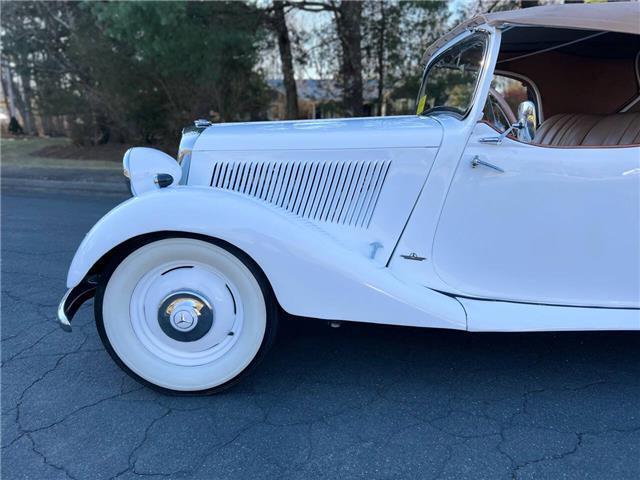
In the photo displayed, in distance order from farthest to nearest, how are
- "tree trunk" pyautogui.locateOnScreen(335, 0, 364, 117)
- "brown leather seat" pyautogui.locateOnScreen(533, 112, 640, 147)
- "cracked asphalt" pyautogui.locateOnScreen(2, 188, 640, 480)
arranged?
"tree trunk" pyautogui.locateOnScreen(335, 0, 364, 117), "brown leather seat" pyautogui.locateOnScreen(533, 112, 640, 147), "cracked asphalt" pyautogui.locateOnScreen(2, 188, 640, 480)

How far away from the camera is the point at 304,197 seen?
2.46 metres

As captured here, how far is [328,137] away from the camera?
2.41m

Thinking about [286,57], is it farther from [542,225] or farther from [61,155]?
[542,225]

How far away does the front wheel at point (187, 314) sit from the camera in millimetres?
2236

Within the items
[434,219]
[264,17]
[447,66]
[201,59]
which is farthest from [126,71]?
[434,219]

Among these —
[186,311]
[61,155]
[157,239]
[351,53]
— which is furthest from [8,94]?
[186,311]

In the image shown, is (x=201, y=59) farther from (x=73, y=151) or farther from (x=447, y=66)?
(x=447, y=66)

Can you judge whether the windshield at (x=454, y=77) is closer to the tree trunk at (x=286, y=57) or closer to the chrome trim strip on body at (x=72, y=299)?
the chrome trim strip on body at (x=72, y=299)

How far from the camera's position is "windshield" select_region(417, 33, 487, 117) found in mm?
2600

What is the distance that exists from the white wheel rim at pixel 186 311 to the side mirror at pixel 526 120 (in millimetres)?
1526

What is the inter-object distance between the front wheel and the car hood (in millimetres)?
603

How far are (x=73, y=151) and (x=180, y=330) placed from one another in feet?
44.6

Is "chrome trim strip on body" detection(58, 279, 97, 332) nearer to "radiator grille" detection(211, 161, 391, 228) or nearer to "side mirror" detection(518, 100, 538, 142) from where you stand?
"radiator grille" detection(211, 161, 391, 228)

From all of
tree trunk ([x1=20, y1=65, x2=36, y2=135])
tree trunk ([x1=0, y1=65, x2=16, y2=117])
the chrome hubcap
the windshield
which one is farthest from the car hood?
tree trunk ([x1=0, y1=65, x2=16, y2=117])
